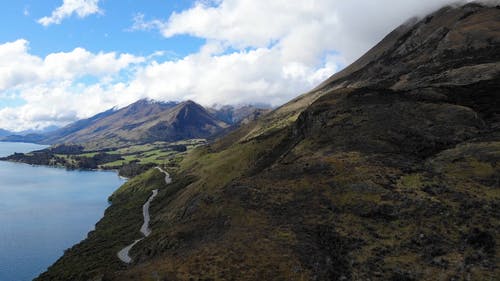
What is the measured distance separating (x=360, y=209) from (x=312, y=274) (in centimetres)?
1744

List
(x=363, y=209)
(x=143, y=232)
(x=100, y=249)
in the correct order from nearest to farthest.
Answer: (x=363, y=209), (x=100, y=249), (x=143, y=232)

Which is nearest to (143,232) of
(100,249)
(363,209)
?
(100,249)

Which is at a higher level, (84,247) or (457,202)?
(457,202)

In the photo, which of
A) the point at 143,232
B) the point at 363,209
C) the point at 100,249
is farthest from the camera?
the point at 143,232

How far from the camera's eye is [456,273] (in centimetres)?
4131

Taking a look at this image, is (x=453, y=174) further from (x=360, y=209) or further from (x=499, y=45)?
(x=499, y=45)

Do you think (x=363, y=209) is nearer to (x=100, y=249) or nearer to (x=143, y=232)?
(x=100, y=249)

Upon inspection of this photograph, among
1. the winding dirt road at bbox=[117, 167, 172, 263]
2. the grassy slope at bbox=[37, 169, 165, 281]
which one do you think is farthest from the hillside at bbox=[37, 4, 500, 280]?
the winding dirt road at bbox=[117, 167, 172, 263]

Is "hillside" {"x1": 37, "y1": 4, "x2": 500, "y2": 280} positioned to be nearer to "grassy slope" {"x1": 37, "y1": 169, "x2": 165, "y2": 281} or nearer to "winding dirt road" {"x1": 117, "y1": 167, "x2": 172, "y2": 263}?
"grassy slope" {"x1": 37, "y1": 169, "x2": 165, "y2": 281}

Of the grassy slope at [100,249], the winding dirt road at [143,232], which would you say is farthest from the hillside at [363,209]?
the winding dirt road at [143,232]

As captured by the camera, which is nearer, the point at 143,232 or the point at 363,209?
the point at 363,209

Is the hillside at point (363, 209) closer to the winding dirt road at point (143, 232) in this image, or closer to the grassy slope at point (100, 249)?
the grassy slope at point (100, 249)

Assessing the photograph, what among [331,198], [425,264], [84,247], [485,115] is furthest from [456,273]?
[84,247]

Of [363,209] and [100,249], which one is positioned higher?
[363,209]
